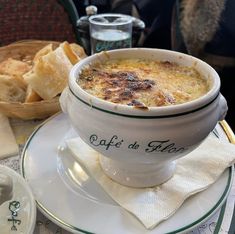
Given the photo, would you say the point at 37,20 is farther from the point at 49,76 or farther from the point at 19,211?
the point at 19,211

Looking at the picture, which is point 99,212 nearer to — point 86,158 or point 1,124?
point 86,158

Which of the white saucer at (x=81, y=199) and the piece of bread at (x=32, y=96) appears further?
the piece of bread at (x=32, y=96)

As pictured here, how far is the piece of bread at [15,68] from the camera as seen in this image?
2.64 feet

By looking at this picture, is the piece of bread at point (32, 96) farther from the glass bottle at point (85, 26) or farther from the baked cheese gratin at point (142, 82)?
the glass bottle at point (85, 26)

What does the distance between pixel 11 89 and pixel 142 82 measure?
33 centimetres

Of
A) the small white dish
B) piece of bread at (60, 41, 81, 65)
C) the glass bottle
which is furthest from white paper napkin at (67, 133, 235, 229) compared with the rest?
the glass bottle

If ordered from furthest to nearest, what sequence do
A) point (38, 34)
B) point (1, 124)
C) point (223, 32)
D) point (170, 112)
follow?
point (223, 32), point (38, 34), point (1, 124), point (170, 112)

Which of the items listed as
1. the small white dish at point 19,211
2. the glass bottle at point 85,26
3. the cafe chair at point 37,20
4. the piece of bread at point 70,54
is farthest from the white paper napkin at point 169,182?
the cafe chair at point 37,20

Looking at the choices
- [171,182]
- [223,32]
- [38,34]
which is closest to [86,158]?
[171,182]

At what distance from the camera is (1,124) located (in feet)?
2.46

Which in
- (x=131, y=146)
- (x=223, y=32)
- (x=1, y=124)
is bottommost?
(x=223, y=32)

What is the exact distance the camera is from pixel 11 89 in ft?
2.56

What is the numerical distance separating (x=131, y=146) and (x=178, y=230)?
0.43ft

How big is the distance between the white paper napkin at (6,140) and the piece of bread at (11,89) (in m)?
0.04
